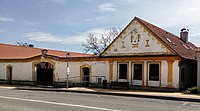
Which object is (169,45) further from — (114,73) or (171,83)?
(114,73)

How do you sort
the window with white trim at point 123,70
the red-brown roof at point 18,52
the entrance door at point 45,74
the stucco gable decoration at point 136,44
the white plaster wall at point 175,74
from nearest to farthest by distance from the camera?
the white plaster wall at point 175,74 < the stucco gable decoration at point 136,44 < the window with white trim at point 123,70 < the entrance door at point 45,74 < the red-brown roof at point 18,52

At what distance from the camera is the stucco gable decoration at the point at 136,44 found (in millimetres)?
24609

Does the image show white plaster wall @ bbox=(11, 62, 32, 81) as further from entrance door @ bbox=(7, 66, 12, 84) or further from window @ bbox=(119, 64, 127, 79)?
window @ bbox=(119, 64, 127, 79)

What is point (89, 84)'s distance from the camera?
2838 centimetres

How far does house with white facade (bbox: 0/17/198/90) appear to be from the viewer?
23.9 meters

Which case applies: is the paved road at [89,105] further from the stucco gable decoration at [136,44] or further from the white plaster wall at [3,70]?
the white plaster wall at [3,70]

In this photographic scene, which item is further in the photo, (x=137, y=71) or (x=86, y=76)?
(x=86, y=76)

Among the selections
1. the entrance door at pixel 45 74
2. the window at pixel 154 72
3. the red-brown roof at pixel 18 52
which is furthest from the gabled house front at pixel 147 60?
the red-brown roof at pixel 18 52

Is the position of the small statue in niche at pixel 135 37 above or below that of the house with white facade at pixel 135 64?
above

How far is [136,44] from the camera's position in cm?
2570

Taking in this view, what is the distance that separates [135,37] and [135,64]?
7.90 feet

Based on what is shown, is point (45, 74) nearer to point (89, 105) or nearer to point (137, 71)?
point (137, 71)

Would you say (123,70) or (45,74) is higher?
(123,70)

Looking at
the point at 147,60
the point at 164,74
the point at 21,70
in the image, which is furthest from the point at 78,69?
the point at 164,74
